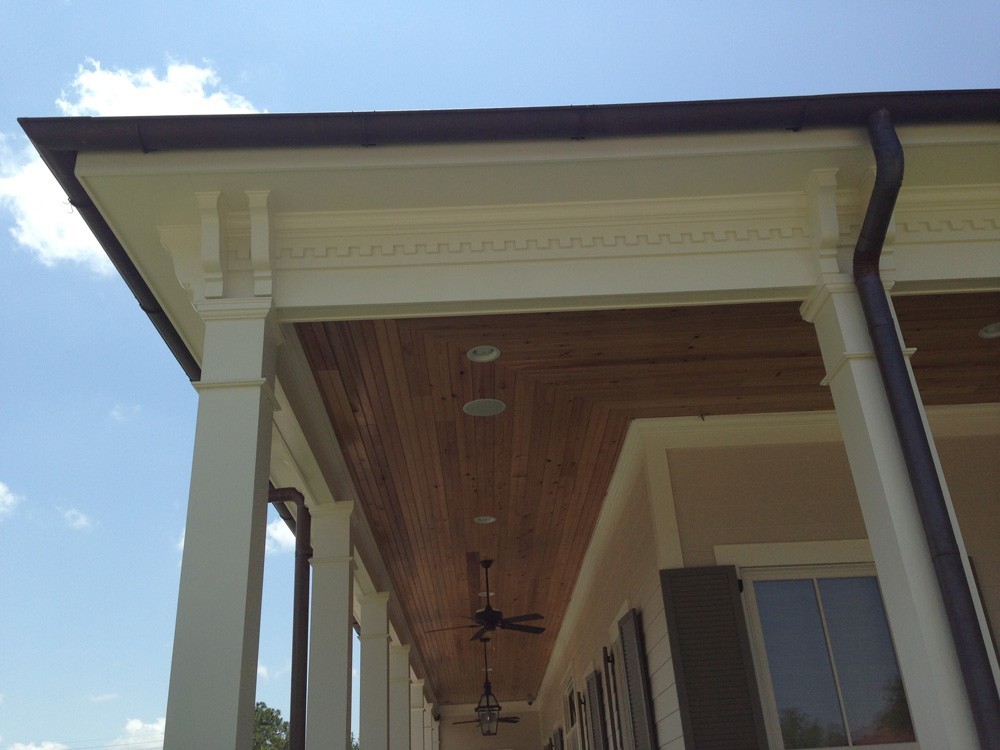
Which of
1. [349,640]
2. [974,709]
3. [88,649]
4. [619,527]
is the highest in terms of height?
[88,649]

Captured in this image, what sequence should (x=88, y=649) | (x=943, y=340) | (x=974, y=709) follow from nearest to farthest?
(x=974, y=709), (x=943, y=340), (x=88, y=649)

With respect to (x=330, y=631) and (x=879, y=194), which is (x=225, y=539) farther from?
(x=879, y=194)

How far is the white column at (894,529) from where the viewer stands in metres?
2.99

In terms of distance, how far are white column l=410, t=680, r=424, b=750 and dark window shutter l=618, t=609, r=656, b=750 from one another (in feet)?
23.5

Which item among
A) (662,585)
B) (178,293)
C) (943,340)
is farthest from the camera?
(662,585)

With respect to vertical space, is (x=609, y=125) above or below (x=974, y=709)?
above

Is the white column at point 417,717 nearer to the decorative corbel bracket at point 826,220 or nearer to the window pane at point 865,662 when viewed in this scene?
the window pane at point 865,662

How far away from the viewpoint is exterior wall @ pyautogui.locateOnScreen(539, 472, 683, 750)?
219 inches

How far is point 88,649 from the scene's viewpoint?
18.1 metres

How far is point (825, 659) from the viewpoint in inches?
206

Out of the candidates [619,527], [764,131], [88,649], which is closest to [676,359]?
[764,131]

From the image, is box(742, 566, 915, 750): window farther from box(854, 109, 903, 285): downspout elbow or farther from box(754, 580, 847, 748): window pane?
box(854, 109, 903, 285): downspout elbow

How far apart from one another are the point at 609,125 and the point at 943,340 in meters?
2.67

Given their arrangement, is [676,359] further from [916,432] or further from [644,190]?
[916,432]
